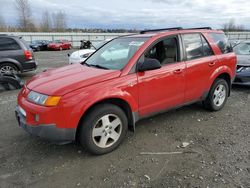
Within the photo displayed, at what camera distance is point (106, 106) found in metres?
3.18

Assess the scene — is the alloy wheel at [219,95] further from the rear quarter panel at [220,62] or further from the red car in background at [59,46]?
the red car in background at [59,46]

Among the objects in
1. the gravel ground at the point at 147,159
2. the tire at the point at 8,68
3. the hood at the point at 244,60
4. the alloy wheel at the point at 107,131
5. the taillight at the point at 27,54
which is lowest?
the gravel ground at the point at 147,159

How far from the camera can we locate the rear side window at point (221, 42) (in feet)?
15.5

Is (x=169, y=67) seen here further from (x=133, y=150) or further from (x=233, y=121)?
(x=233, y=121)

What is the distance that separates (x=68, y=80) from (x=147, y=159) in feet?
5.12

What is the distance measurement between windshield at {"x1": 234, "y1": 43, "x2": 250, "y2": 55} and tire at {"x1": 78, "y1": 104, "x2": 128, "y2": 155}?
588 cm

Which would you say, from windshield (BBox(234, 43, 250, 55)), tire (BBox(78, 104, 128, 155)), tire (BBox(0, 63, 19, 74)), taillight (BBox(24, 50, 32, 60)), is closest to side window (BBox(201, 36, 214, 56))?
tire (BBox(78, 104, 128, 155))

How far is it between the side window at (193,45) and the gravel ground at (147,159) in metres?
1.27

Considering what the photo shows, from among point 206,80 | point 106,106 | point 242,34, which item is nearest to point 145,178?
point 106,106

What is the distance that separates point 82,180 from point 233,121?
3169 millimetres

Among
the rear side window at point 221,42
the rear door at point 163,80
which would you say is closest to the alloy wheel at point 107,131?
the rear door at point 163,80

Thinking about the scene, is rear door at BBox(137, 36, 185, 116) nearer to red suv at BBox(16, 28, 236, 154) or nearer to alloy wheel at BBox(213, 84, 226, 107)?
red suv at BBox(16, 28, 236, 154)


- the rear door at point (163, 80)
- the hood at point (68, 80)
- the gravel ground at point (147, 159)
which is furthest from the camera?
the rear door at point (163, 80)

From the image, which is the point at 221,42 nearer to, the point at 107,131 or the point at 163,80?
the point at 163,80
